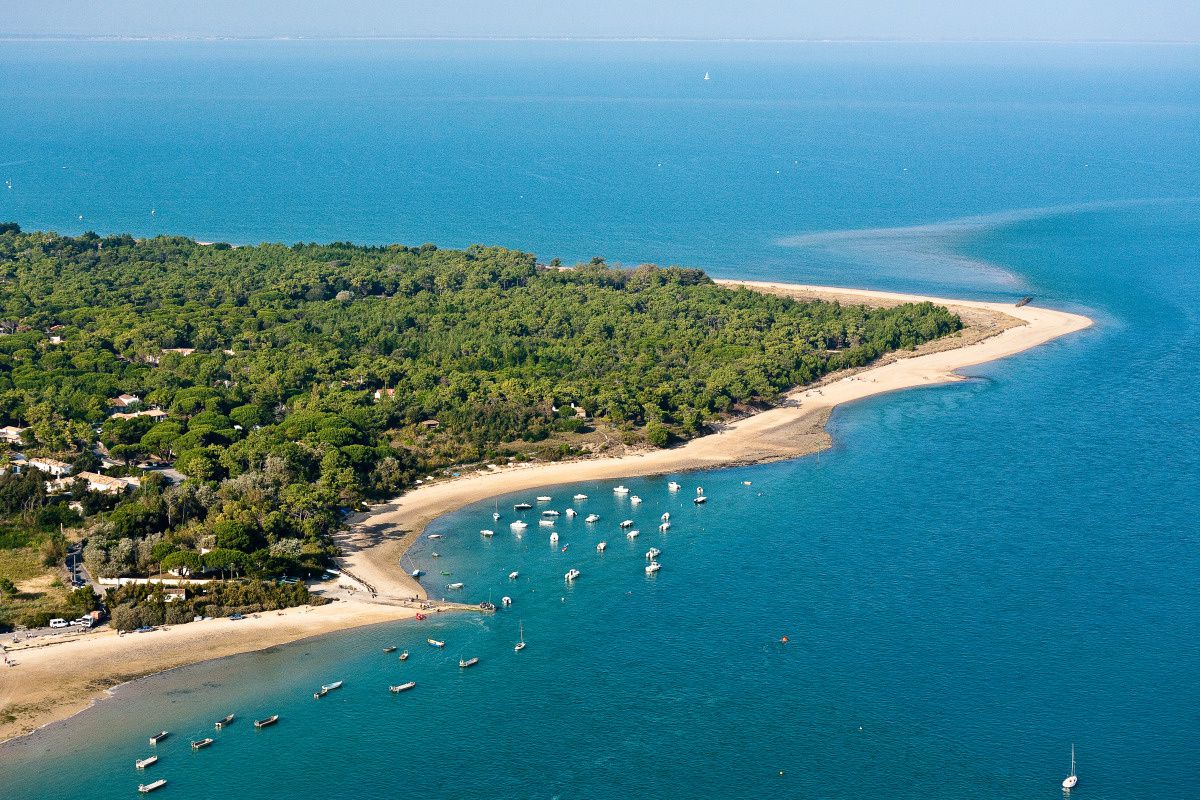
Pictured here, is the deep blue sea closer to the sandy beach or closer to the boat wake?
the sandy beach

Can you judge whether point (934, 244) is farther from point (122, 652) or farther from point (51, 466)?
point (122, 652)

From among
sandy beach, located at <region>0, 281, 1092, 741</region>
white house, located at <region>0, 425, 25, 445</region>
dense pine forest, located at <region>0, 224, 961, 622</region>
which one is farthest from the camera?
white house, located at <region>0, 425, 25, 445</region>

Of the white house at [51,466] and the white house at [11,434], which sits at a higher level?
the white house at [11,434]

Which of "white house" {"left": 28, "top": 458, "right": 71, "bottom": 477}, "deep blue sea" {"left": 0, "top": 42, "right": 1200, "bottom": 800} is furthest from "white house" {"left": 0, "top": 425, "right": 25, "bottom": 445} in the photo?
"deep blue sea" {"left": 0, "top": 42, "right": 1200, "bottom": 800}

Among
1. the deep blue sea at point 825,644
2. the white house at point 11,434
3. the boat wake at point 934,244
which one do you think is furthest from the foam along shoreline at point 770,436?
the white house at point 11,434

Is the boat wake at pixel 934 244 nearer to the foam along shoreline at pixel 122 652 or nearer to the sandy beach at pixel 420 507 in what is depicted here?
the sandy beach at pixel 420 507
